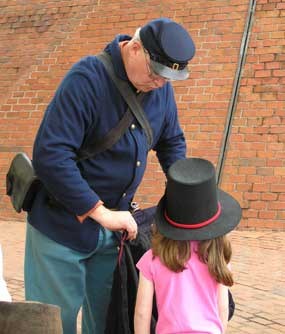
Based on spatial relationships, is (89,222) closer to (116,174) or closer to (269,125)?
(116,174)

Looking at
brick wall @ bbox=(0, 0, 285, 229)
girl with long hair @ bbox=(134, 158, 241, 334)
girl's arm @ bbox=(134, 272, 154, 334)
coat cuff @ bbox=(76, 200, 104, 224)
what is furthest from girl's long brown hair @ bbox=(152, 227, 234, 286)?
brick wall @ bbox=(0, 0, 285, 229)

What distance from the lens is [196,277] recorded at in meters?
2.48

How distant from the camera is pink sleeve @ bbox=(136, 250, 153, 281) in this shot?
2.51 metres

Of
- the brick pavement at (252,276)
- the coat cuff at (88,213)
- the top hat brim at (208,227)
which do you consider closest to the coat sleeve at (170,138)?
the top hat brim at (208,227)

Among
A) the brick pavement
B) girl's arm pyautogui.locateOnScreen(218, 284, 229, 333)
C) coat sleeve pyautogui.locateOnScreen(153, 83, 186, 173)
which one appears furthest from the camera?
the brick pavement

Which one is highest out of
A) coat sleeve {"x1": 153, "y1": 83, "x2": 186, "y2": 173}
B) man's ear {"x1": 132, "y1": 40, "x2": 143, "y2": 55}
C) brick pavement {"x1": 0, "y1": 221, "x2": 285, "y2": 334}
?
man's ear {"x1": 132, "y1": 40, "x2": 143, "y2": 55}

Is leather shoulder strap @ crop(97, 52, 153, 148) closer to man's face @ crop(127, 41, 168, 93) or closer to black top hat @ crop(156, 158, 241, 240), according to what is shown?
man's face @ crop(127, 41, 168, 93)

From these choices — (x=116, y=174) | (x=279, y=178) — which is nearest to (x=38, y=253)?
(x=116, y=174)

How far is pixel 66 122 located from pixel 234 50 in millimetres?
5777

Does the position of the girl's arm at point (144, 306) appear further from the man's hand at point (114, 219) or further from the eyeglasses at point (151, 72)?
the eyeglasses at point (151, 72)

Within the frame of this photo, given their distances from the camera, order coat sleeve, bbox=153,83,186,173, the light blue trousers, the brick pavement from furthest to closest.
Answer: the brick pavement < coat sleeve, bbox=153,83,186,173 < the light blue trousers

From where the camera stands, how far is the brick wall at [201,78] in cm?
736

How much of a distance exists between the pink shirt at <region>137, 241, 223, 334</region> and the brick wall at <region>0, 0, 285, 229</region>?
4828mm

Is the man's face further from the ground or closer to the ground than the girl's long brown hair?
further from the ground
